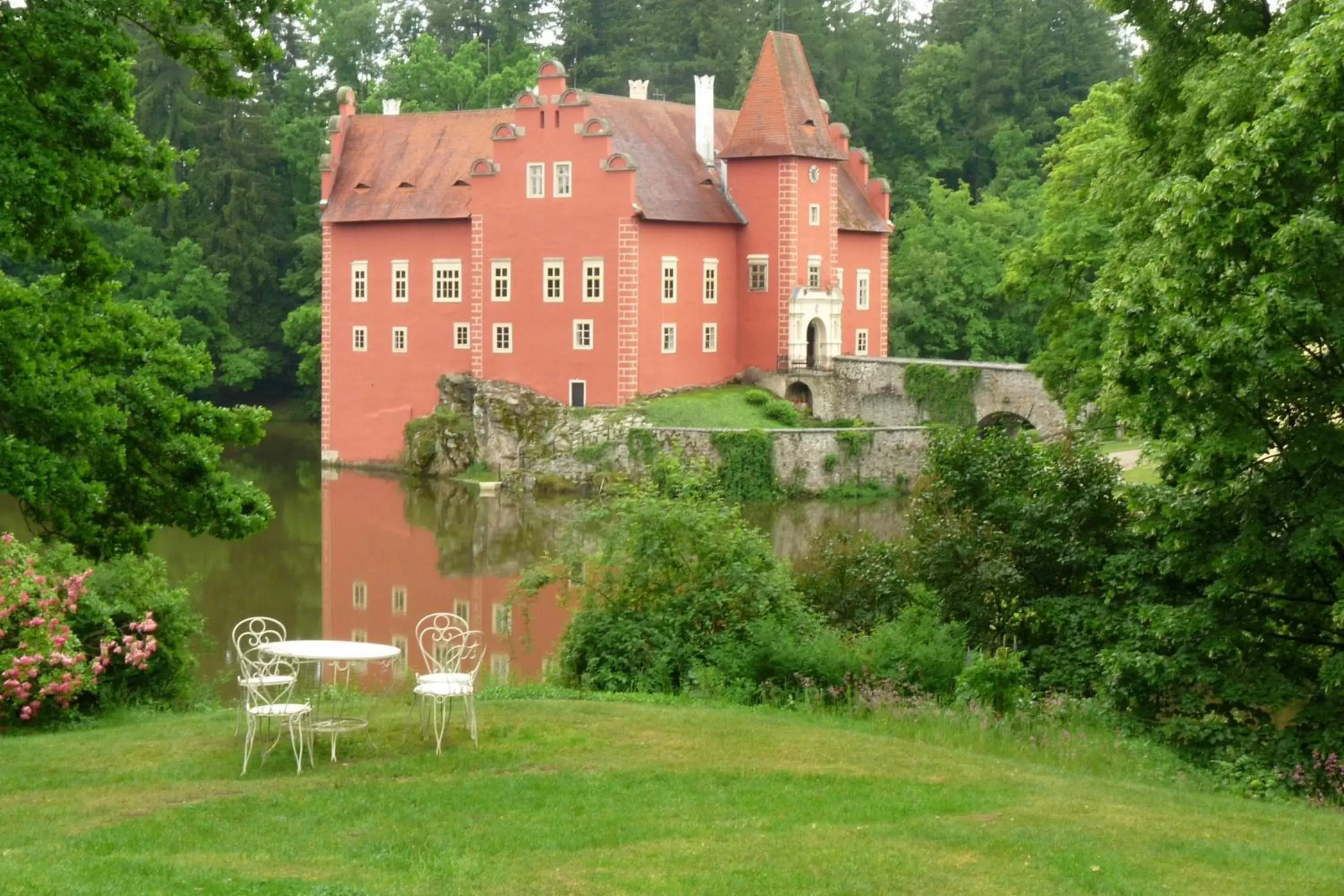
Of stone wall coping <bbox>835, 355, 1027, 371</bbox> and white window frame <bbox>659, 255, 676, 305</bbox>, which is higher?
white window frame <bbox>659, 255, 676, 305</bbox>

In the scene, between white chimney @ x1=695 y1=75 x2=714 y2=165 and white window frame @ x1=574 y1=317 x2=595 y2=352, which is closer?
white window frame @ x1=574 y1=317 x2=595 y2=352

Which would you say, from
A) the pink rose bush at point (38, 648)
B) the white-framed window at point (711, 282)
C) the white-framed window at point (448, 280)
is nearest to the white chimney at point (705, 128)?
the white-framed window at point (711, 282)

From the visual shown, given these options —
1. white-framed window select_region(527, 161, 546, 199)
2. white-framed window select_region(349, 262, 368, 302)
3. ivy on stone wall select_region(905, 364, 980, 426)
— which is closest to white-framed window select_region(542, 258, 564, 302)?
→ white-framed window select_region(527, 161, 546, 199)

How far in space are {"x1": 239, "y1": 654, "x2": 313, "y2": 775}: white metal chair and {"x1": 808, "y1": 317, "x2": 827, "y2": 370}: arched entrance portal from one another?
1170 inches

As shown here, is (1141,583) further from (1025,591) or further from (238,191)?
(238,191)

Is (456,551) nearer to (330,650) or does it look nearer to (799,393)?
(799,393)

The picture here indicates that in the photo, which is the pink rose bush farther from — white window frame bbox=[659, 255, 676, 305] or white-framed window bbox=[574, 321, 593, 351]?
white window frame bbox=[659, 255, 676, 305]

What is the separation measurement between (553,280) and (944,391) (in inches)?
322

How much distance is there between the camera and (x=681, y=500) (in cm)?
1755

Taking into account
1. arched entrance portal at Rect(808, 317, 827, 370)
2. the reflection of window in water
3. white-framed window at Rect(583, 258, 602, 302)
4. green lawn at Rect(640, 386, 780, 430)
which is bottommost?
the reflection of window in water

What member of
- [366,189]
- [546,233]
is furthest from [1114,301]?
[366,189]

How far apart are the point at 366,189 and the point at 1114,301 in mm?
29899

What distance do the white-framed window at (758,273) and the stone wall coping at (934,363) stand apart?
2.17 m

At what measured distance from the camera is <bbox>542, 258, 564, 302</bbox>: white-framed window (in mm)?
38938
